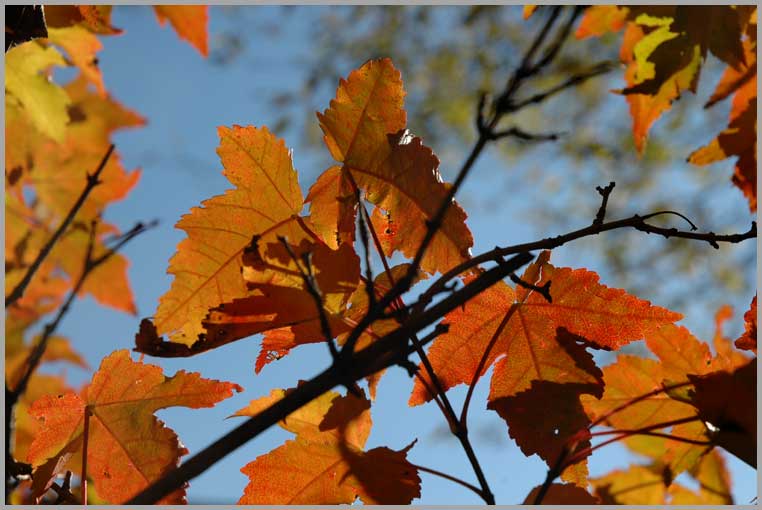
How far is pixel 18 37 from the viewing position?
87cm

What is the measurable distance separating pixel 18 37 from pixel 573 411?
780mm

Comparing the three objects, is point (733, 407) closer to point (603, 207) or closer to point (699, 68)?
point (603, 207)

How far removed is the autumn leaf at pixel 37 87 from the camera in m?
1.34

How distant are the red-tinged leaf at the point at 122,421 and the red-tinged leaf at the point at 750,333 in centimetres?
57

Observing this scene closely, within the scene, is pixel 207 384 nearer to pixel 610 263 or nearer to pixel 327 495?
pixel 327 495

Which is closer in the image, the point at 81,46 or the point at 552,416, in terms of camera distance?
the point at 552,416

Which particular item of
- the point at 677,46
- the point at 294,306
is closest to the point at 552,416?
the point at 294,306

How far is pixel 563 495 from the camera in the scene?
2.37 feet

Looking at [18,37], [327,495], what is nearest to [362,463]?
[327,495]

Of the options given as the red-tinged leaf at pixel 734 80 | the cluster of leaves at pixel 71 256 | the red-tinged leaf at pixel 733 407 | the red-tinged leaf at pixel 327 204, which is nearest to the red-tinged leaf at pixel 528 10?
the red-tinged leaf at pixel 734 80

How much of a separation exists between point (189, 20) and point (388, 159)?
814mm

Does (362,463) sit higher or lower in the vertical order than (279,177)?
lower

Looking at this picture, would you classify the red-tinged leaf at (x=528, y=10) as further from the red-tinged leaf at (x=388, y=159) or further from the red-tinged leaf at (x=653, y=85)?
the red-tinged leaf at (x=388, y=159)

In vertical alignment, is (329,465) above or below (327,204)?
below
